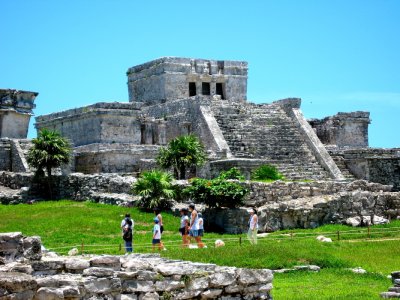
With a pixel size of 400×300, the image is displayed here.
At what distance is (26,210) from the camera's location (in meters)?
26.4

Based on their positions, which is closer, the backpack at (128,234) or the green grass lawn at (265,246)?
the green grass lawn at (265,246)

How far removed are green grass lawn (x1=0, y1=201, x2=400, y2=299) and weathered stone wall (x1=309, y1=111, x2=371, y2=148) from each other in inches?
619

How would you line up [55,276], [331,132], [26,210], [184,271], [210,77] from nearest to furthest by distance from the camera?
[55,276], [184,271], [26,210], [331,132], [210,77]

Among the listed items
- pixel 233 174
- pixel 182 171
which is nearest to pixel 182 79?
pixel 182 171

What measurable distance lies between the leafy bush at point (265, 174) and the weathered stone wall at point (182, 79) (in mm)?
12145

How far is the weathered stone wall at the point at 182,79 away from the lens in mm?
44250

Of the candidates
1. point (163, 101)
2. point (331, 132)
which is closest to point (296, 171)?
point (331, 132)

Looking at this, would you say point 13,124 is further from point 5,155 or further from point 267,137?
point 267,137

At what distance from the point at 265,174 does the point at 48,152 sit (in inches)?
326

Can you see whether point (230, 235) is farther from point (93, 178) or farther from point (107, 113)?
point (107, 113)

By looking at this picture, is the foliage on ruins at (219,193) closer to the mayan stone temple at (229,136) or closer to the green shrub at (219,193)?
the green shrub at (219,193)

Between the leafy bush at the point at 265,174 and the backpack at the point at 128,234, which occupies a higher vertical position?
the leafy bush at the point at 265,174

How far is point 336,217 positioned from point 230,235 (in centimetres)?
509

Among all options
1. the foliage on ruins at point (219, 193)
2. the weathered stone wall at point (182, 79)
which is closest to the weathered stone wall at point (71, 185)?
the foliage on ruins at point (219, 193)
